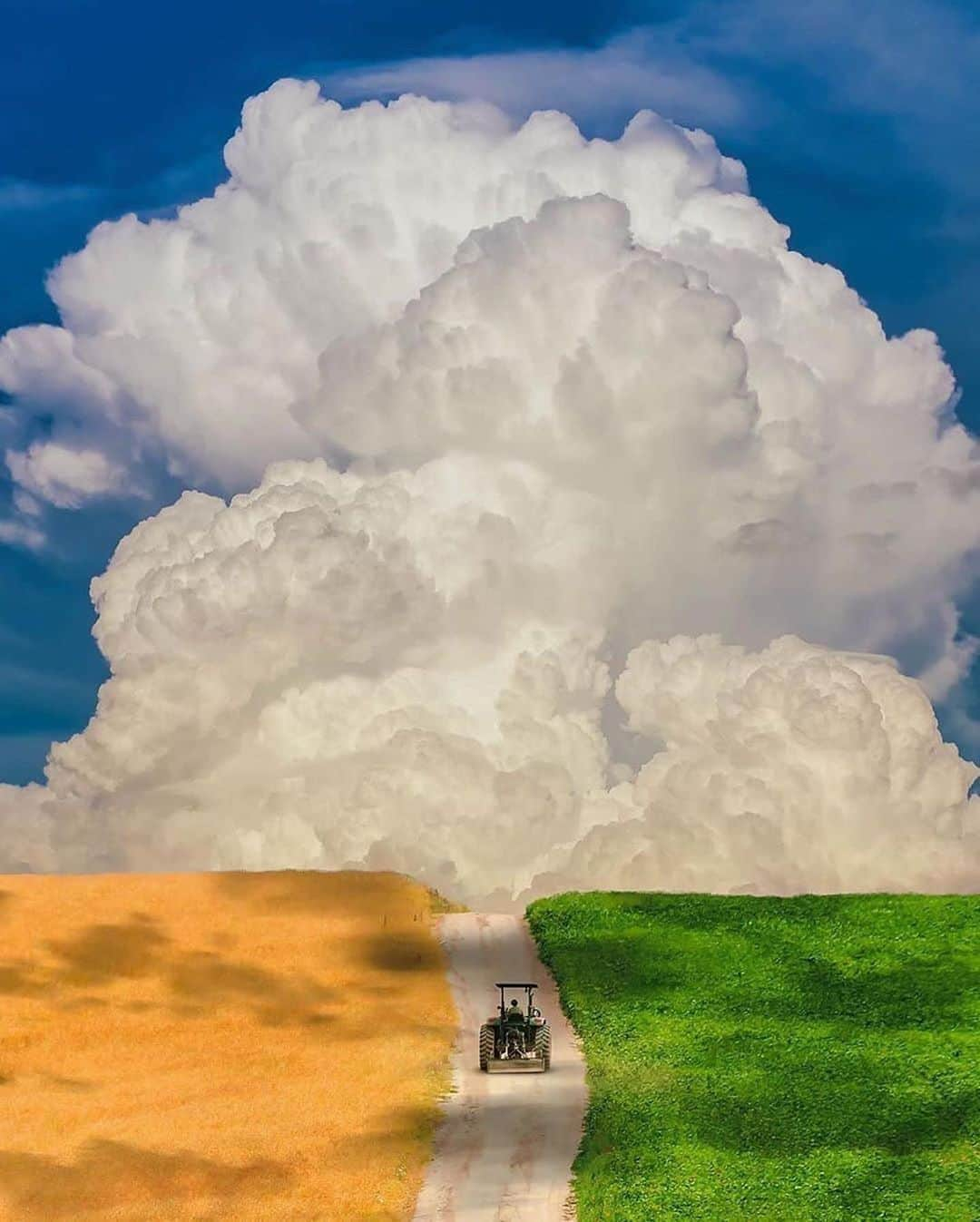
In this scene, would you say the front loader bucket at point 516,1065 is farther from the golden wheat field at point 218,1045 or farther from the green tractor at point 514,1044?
the golden wheat field at point 218,1045

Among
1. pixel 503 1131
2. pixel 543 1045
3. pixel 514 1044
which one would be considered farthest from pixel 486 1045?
pixel 503 1131

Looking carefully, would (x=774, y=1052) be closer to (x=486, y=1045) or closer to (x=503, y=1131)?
(x=486, y=1045)

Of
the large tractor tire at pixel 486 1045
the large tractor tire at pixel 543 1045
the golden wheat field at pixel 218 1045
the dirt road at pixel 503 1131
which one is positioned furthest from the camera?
the large tractor tire at pixel 543 1045

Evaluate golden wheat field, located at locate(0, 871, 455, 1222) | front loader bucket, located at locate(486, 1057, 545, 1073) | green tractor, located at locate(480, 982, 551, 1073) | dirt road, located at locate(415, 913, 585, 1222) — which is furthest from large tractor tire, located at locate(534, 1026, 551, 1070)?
golden wheat field, located at locate(0, 871, 455, 1222)

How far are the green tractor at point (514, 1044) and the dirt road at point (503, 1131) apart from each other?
300 millimetres

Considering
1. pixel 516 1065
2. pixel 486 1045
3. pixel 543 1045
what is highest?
pixel 543 1045

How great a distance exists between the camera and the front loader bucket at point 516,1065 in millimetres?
46844

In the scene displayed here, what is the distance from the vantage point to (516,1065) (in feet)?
154

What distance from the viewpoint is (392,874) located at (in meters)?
66.9

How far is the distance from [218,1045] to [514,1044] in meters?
10.5

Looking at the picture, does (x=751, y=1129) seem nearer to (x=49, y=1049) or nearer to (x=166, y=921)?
(x=49, y=1049)

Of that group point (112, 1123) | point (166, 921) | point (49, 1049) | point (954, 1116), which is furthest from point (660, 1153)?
point (166, 921)

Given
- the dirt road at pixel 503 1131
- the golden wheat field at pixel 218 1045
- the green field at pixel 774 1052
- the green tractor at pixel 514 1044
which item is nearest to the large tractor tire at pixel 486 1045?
the green tractor at pixel 514 1044

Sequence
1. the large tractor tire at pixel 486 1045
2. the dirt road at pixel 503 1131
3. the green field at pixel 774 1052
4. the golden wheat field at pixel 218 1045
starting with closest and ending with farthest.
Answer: the green field at pixel 774 1052, the dirt road at pixel 503 1131, the golden wheat field at pixel 218 1045, the large tractor tire at pixel 486 1045
